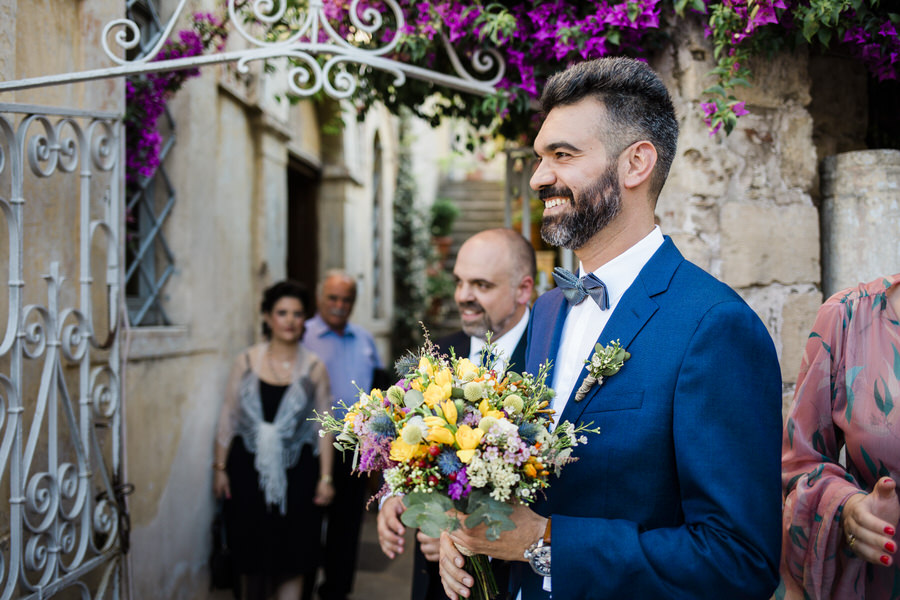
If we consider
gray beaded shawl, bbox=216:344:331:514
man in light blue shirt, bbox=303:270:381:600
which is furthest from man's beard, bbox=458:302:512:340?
man in light blue shirt, bbox=303:270:381:600

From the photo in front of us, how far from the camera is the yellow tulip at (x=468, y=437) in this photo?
1274 millimetres

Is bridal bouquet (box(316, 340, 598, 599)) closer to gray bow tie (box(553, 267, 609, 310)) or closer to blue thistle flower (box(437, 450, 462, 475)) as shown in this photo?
blue thistle flower (box(437, 450, 462, 475))

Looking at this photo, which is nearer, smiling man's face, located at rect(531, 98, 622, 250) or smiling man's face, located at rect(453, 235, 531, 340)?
smiling man's face, located at rect(531, 98, 622, 250)

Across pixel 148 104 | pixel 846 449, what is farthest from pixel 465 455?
pixel 148 104

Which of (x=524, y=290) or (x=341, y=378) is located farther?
(x=341, y=378)

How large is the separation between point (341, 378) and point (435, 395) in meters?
4.01

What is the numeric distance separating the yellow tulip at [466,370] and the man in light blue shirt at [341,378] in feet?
11.0

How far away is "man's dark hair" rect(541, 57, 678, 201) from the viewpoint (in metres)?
1.62

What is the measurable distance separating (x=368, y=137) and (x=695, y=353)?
8.38 metres

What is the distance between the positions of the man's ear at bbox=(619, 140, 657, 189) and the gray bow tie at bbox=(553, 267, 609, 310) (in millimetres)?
240

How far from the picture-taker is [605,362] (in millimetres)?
1479

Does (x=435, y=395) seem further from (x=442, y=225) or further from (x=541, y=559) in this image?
(x=442, y=225)

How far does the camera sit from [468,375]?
145 centimetres

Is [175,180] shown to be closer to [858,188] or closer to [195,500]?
[195,500]
